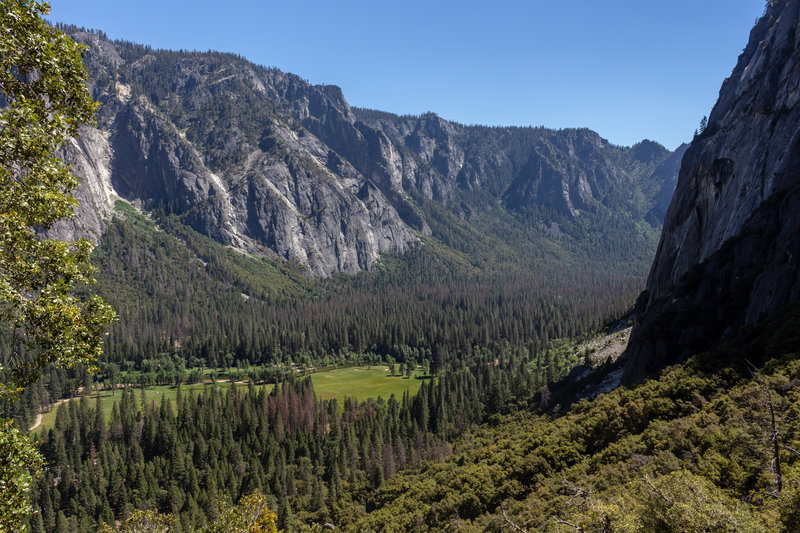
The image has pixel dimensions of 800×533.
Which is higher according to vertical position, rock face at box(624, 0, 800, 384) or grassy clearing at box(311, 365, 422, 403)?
rock face at box(624, 0, 800, 384)

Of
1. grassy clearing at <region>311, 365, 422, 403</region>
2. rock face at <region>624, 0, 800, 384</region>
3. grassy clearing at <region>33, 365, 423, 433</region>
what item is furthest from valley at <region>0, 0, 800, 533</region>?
grassy clearing at <region>311, 365, 422, 403</region>

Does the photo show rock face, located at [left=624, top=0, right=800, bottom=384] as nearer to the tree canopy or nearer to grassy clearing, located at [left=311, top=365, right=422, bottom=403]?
the tree canopy

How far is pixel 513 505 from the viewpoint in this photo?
40.6 m

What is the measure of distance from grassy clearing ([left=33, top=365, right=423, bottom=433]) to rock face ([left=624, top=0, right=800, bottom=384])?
86.6 meters

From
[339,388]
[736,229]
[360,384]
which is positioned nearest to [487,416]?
[339,388]

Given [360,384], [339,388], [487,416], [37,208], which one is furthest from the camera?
[360,384]

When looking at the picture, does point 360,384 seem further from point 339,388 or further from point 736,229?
point 736,229

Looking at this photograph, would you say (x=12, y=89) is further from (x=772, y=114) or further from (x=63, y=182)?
(x=772, y=114)

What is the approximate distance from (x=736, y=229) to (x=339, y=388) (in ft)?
411

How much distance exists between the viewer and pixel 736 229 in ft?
225

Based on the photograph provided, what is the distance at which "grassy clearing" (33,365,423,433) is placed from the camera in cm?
14106

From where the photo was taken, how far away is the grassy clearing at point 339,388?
141 m

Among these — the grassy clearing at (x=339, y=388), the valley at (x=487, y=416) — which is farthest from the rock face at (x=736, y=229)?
the grassy clearing at (x=339, y=388)

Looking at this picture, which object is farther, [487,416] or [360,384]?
[360,384]
